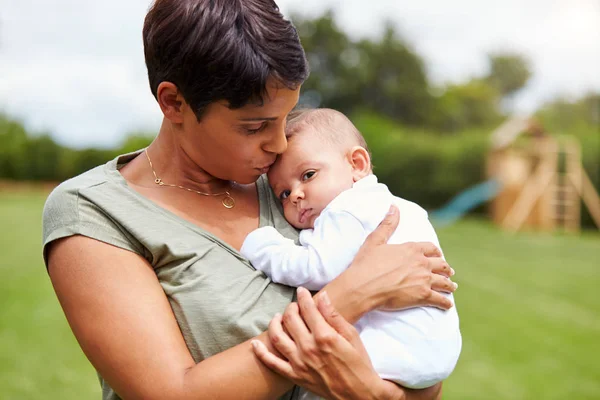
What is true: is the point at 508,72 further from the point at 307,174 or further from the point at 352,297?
the point at 352,297

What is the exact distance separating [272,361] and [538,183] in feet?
50.7

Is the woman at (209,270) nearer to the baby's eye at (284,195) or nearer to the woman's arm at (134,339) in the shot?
the woman's arm at (134,339)

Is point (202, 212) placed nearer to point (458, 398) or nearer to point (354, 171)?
point (354, 171)

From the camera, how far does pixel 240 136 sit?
6.05ft

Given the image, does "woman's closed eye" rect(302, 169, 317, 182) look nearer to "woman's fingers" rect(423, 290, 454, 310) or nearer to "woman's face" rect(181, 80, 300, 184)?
"woman's face" rect(181, 80, 300, 184)

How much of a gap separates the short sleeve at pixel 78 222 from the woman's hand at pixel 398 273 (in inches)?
23.0

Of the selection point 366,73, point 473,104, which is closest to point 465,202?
point 366,73

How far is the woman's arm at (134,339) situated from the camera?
5.30 feet

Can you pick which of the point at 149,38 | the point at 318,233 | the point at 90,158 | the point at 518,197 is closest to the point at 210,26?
the point at 149,38

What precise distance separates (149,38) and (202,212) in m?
0.51

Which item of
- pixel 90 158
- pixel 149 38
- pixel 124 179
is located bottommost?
pixel 90 158

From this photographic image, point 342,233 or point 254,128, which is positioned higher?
point 254,128

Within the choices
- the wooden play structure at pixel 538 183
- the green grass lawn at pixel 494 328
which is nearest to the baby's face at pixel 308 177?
the green grass lawn at pixel 494 328

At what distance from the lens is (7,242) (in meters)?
14.2
